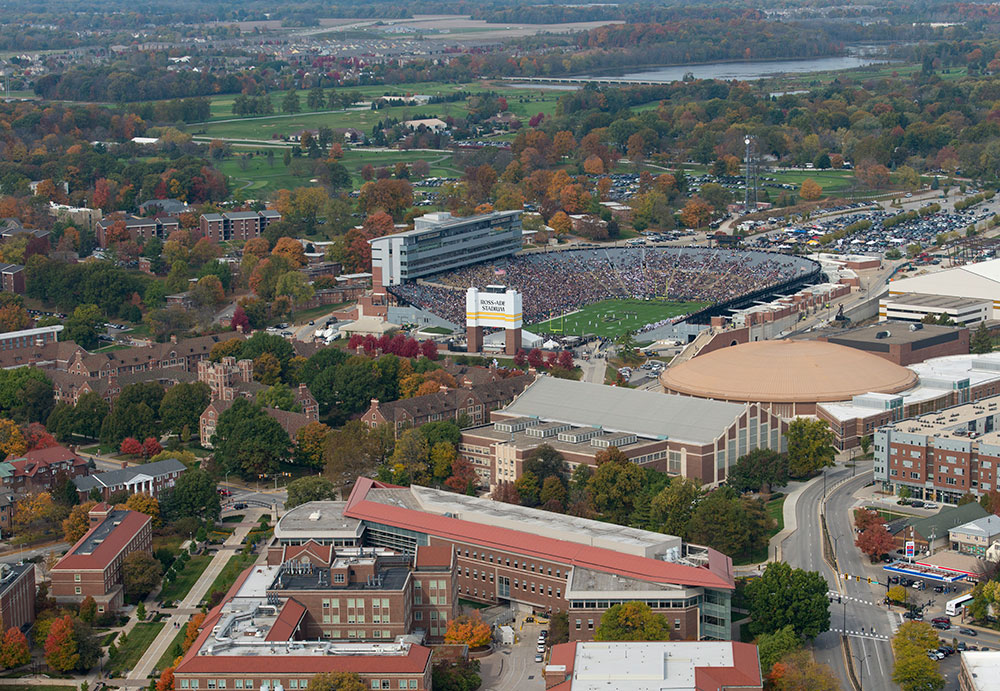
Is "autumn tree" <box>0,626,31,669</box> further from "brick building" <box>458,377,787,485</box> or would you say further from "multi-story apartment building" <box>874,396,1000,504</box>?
"multi-story apartment building" <box>874,396,1000,504</box>

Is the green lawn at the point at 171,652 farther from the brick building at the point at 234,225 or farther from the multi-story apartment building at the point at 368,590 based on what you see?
the brick building at the point at 234,225

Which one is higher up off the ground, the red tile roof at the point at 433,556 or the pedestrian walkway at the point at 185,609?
the red tile roof at the point at 433,556

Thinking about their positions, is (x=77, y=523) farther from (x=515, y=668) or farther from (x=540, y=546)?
(x=515, y=668)

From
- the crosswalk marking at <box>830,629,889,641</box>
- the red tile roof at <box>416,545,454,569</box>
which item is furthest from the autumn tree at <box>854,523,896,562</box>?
the red tile roof at <box>416,545,454,569</box>

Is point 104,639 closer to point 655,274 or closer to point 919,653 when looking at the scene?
point 919,653

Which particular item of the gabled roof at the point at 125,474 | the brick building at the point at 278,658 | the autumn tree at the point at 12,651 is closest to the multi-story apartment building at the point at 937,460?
the brick building at the point at 278,658

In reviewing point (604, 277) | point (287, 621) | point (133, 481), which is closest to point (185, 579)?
point (133, 481)
